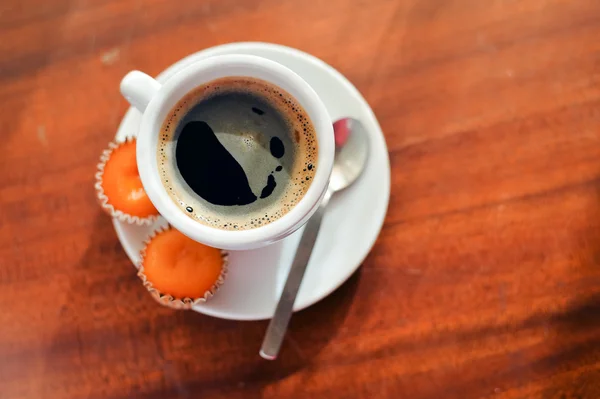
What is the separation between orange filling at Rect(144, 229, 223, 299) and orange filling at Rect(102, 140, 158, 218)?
6cm

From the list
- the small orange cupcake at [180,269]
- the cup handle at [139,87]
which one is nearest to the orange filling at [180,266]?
the small orange cupcake at [180,269]

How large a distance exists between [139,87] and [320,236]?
355mm

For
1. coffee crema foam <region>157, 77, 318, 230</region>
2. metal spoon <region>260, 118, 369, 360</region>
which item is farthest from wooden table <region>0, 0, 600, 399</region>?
coffee crema foam <region>157, 77, 318, 230</region>

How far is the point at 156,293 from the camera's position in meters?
0.75

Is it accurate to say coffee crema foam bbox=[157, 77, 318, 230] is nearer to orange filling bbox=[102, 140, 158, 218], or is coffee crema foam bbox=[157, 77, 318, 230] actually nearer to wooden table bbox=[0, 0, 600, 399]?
orange filling bbox=[102, 140, 158, 218]

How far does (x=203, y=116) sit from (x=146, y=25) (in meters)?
0.31

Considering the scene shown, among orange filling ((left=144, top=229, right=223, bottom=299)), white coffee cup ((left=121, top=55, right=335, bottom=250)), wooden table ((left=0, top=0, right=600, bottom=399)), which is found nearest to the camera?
white coffee cup ((left=121, top=55, right=335, bottom=250))

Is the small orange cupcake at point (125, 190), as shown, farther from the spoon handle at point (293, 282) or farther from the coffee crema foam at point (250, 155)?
the spoon handle at point (293, 282)

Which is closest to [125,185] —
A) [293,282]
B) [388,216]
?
[293,282]

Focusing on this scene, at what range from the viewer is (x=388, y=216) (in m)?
0.87

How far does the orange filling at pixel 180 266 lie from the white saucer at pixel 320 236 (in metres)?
0.04

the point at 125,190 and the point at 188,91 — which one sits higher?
the point at 188,91

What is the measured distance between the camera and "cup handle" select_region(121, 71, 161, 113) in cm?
64

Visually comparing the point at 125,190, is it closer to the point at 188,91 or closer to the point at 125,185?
the point at 125,185
